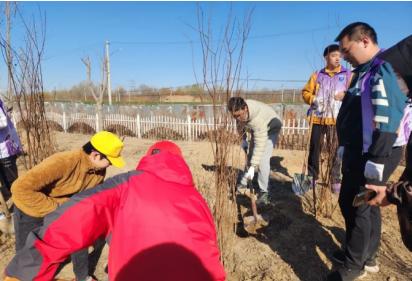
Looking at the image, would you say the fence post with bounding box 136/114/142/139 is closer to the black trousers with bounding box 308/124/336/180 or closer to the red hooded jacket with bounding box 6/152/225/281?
the black trousers with bounding box 308/124/336/180

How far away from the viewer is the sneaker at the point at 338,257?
2.28 metres

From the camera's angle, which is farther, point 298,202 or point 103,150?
point 298,202

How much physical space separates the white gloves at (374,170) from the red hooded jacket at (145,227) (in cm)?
94

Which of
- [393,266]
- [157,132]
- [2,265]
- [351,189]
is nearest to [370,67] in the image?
[351,189]

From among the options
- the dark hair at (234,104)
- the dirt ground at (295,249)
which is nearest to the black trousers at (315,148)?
the dirt ground at (295,249)

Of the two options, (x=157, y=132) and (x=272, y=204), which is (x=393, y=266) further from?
(x=157, y=132)

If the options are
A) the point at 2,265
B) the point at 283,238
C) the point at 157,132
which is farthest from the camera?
the point at 157,132

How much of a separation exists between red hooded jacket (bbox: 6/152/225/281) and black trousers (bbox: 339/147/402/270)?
3.76 feet

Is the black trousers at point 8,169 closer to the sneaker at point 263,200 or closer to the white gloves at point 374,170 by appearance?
the sneaker at point 263,200

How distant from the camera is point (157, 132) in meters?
9.74

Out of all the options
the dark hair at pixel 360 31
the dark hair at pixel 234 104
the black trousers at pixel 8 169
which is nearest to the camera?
the dark hair at pixel 360 31

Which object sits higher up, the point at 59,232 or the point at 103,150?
the point at 103,150

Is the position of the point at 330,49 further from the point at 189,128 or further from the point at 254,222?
the point at 189,128

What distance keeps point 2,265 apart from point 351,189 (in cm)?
263
